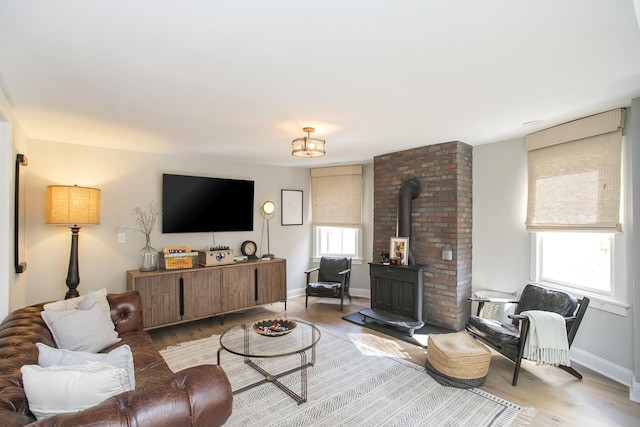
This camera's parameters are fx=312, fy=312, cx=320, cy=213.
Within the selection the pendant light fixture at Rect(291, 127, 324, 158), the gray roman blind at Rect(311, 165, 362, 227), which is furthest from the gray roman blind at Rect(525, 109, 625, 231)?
the gray roman blind at Rect(311, 165, 362, 227)

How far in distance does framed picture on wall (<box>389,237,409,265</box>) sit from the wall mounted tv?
234cm

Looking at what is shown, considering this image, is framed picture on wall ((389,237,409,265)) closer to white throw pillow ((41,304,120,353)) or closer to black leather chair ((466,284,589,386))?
black leather chair ((466,284,589,386))

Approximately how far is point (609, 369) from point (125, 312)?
446 centimetres

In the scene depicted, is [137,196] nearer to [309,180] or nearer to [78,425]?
[309,180]

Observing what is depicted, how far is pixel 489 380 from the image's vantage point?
2.79 metres

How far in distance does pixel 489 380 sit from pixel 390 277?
1.71 meters

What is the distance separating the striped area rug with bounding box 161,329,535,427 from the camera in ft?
7.39

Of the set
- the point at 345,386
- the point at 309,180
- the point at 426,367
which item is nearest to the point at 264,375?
the point at 345,386

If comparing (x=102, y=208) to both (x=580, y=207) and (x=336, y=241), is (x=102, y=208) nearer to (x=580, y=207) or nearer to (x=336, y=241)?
(x=336, y=241)

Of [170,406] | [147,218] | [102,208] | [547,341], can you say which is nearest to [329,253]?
[147,218]

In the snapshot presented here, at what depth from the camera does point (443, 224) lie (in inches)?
159

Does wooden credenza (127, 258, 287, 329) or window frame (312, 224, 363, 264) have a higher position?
window frame (312, 224, 363, 264)

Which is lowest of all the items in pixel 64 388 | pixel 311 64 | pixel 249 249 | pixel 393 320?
pixel 393 320

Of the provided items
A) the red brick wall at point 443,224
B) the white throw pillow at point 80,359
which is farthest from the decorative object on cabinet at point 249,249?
the white throw pillow at point 80,359
